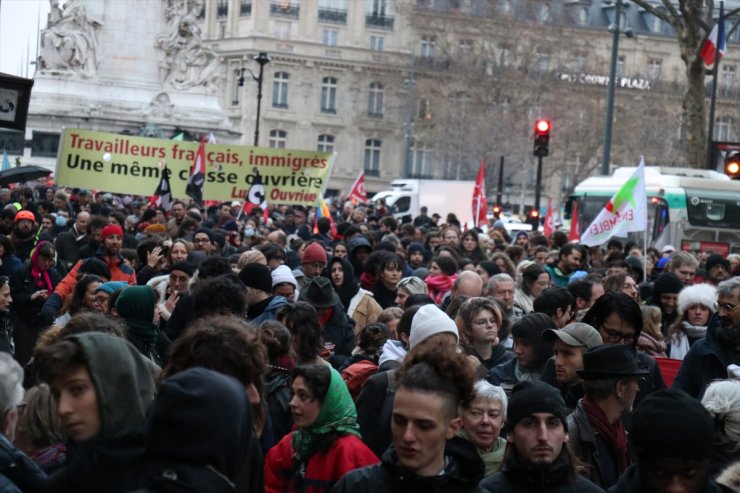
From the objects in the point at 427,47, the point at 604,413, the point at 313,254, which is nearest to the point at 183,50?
the point at 313,254

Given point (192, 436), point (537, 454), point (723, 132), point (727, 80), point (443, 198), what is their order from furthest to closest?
1. point (727, 80)
2. point (723, 132)
3. point (443, 198)
4. point (537, 454)
5. point (192, 436)

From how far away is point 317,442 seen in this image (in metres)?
6.16

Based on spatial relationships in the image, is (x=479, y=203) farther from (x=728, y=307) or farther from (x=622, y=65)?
(x=622, y=65)

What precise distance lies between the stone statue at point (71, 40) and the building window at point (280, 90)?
3975 centimetres

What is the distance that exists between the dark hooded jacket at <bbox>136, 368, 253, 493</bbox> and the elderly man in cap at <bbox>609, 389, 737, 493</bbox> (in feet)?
4.69

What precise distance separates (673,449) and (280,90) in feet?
256

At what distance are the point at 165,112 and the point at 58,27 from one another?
11.2 feet

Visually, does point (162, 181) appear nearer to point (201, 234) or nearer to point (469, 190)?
point (201, 234)

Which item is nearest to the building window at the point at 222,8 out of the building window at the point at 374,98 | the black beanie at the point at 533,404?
the building window at the point at 374,98

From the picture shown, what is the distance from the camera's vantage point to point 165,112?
140ft

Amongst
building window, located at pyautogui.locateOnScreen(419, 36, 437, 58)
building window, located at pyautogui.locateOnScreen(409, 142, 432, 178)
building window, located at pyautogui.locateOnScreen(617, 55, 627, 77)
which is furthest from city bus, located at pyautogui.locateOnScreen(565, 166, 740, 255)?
building window, located at pyautogui.locateOnScreen(617, 55, 627, 77)

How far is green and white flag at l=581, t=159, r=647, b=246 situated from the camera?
17.5 meters

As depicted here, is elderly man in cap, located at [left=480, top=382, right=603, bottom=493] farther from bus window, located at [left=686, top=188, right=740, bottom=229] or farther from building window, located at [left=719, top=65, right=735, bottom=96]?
building window, located at [left=719, top=65, right=735, bottom=96]

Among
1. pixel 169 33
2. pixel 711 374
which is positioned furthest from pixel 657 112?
pixel 711 374
